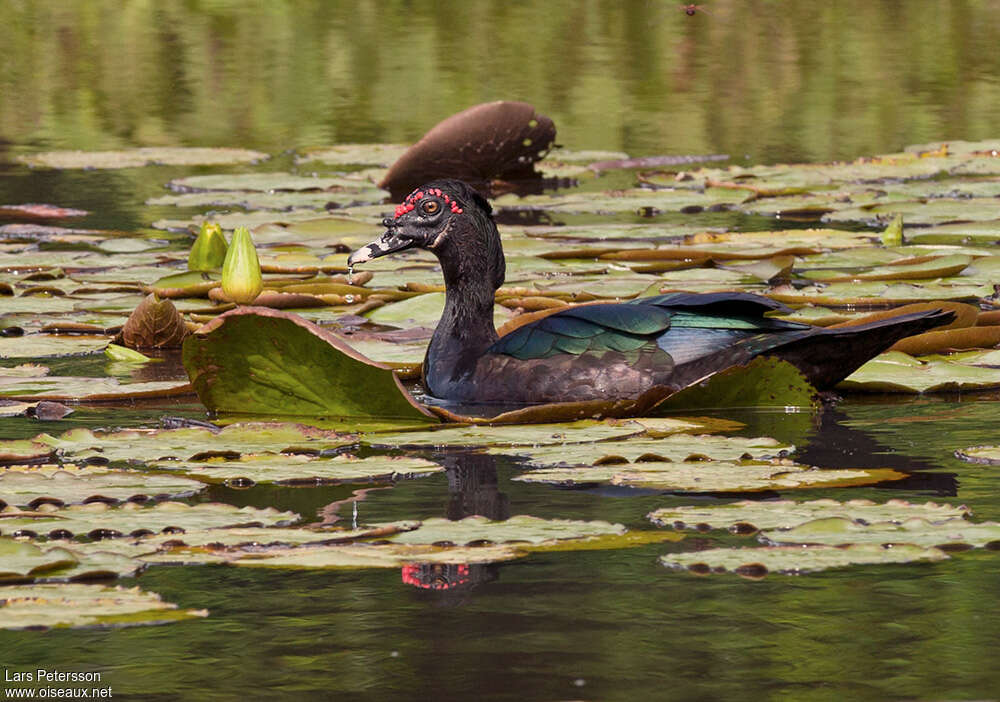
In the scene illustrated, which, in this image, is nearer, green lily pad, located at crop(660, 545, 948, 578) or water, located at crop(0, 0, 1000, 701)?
water, located at crop(0, 0, 1000, 701)

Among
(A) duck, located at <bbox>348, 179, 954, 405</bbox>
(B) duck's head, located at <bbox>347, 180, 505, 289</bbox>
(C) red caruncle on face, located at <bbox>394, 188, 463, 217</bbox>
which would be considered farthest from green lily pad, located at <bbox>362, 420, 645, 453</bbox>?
(C) red caruncle on face, located at <bbox>394, 188, 463, 217</bbox>

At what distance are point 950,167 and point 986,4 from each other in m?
13.2

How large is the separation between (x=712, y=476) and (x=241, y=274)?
3.19 metres

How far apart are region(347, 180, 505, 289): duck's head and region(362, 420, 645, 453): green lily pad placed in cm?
100

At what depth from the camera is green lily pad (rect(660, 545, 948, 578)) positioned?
3416 mm

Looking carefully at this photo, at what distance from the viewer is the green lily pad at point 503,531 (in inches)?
142

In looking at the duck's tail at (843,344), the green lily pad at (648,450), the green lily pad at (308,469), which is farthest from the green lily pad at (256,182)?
the green lily pad at (308,469)

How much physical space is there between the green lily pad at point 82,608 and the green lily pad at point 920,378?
2.95 metres

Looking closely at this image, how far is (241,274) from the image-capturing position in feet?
22.5

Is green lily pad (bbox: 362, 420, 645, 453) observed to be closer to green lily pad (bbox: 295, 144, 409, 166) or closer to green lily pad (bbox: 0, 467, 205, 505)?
green lily pad (bbox: 0, 467, 205, 505)

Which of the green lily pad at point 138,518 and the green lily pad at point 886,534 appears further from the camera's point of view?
the green lily pad at point 138,518

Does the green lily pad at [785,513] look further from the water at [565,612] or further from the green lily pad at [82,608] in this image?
the green lily pad at [82,608]

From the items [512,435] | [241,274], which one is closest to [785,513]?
[512,435]

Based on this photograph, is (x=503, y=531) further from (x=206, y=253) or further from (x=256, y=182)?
(x=256, y=182)
